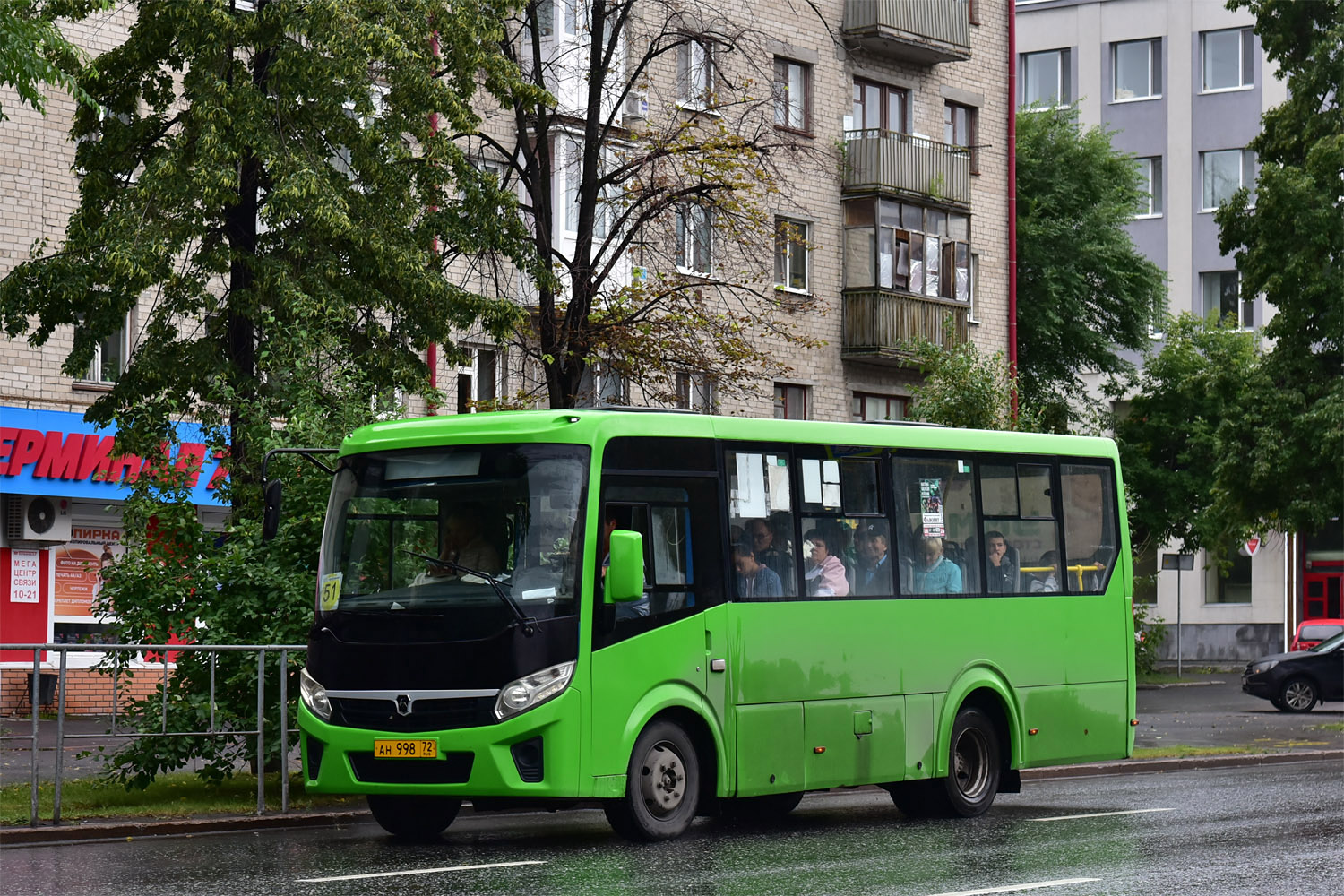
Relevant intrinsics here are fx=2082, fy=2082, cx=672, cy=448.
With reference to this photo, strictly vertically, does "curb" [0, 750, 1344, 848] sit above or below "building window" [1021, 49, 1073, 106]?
below

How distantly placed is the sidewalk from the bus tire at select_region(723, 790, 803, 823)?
2820 mm

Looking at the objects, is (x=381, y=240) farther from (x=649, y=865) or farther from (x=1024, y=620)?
(x=649, y=865)

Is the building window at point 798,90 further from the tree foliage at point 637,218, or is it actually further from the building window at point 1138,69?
the building window at point 1138,69

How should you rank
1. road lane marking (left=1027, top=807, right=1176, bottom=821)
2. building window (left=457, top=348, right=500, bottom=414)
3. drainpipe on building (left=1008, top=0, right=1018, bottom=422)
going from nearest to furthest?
road lane marking (left=1027, top=807, right=1176, bottom=821) → building window (left=457, top=348, right=500, bottom=414) → drainpipe on building (left=1008, top=0, right=1018, bottom=422)

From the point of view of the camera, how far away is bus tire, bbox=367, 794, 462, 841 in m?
14.1

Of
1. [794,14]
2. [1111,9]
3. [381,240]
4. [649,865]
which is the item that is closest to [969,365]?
[794,14]

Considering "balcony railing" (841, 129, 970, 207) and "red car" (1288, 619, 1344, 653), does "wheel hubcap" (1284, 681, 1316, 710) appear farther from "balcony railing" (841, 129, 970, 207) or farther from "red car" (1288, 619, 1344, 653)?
"balcony railing" (841, 129, 970, 207)

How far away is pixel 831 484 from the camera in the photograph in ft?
49.9

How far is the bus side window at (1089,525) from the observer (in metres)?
17.2

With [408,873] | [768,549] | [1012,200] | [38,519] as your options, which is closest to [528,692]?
[408,873]

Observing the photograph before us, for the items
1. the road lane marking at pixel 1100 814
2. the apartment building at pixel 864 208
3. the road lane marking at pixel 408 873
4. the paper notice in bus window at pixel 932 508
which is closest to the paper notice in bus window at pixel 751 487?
the paper notice in bus window at pixel 932 508

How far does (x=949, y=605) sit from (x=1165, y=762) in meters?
7.68

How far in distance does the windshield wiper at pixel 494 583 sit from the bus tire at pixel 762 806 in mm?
3683

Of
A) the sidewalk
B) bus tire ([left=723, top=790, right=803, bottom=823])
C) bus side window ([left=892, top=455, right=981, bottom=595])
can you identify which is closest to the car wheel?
the sidewalk
